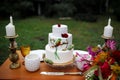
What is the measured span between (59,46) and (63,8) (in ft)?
11.1

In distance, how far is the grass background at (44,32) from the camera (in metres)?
3.04

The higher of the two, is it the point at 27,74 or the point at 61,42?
the point at 61,42

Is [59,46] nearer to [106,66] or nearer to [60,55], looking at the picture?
[60,55]

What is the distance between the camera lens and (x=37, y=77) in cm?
129

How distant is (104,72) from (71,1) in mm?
3982

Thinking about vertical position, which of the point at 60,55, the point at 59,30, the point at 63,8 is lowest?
the point at 60,55

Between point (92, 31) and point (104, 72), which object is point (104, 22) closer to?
point (92, 31)

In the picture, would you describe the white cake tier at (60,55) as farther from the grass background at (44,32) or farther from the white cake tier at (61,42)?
the grass background at (44,32)

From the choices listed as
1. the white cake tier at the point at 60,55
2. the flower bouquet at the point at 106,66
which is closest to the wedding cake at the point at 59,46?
the white cake tier at the point at 60,55

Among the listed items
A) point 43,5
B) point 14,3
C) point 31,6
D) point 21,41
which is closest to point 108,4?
point 43,5

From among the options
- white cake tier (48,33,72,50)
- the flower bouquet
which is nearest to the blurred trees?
white cake tier (48,33,72,50)

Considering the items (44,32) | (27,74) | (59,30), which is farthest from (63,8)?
(27,74)

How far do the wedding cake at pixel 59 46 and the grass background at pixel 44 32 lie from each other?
4.70 ft

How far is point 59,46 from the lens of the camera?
1376 mm
